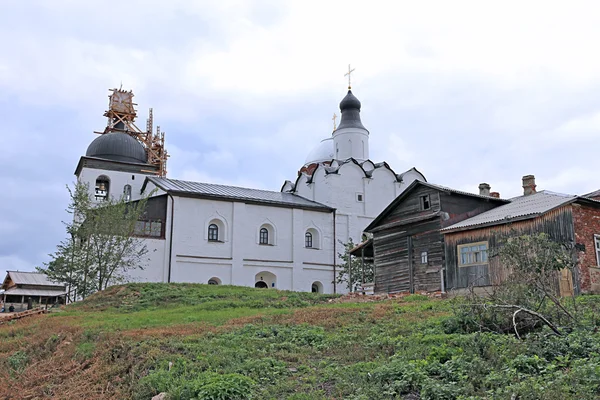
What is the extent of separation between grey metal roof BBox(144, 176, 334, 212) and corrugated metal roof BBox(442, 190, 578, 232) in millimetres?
16631

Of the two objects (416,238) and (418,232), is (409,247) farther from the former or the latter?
(418,232)

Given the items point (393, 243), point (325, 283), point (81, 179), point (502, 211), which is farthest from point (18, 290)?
point (502, 211)

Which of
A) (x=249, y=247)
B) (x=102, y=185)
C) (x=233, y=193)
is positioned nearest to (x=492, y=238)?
(x=249, y=247)

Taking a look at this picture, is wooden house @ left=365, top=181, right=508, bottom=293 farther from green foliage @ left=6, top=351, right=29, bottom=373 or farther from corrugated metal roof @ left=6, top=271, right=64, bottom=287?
corrugated metal roof @ left=6, top=271, right=64, bottom=287

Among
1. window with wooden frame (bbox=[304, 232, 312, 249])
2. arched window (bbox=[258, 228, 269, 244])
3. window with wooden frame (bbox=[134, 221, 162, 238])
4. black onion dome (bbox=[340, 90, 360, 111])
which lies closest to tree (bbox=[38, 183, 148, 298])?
window with wooden frame (bbox=[134, 221, 162, 238])

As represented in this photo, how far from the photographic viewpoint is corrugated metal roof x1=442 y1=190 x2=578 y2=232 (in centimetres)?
2065

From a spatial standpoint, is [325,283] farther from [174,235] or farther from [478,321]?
[478,321]

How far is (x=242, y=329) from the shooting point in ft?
45.9

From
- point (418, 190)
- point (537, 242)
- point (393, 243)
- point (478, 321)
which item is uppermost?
point (418, 190)

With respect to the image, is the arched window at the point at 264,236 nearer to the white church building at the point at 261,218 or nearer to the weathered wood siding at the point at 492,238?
the white church building at the point at 261,218

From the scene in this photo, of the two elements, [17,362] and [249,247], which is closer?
[17,362]

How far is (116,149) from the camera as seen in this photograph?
48.2 meters

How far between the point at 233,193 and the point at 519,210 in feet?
A: 66.9

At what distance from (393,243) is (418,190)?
8.84 feet
